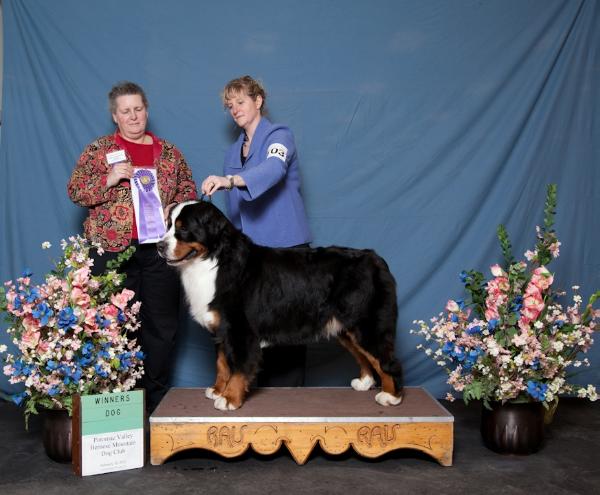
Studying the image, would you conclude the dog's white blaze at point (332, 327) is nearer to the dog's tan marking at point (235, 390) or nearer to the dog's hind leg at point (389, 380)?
the dog's hind leg at point (389, 380)

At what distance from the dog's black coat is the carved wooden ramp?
0.87ft

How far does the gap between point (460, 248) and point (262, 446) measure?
7.07 feet

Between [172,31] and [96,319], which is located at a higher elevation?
[172,31]

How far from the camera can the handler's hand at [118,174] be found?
11.1 ft

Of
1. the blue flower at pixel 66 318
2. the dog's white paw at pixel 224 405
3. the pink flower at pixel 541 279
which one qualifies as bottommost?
the dog's white paw at pixel 224 405

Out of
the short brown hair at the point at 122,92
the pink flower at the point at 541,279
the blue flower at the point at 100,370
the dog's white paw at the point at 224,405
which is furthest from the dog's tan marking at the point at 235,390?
the short brown hair at the point at 122,92

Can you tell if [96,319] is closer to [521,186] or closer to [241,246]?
[241,246]

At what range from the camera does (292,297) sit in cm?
325

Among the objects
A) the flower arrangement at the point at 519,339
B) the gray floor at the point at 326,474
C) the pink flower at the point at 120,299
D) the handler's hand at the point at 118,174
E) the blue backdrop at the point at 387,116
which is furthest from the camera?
the blue backdrop at the point at 387,116

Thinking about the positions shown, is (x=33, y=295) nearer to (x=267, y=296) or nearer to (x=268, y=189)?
(x=267, y=296)

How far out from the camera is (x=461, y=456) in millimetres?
3236

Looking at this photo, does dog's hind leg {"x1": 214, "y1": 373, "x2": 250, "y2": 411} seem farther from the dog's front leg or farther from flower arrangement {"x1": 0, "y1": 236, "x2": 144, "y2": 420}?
flower arrangement {"x1": 0, "y1": 236, "x2": 144, "y2": 420}

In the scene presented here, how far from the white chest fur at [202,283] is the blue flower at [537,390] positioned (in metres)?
1.67

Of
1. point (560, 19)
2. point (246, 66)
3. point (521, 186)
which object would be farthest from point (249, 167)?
point (560, 19)
